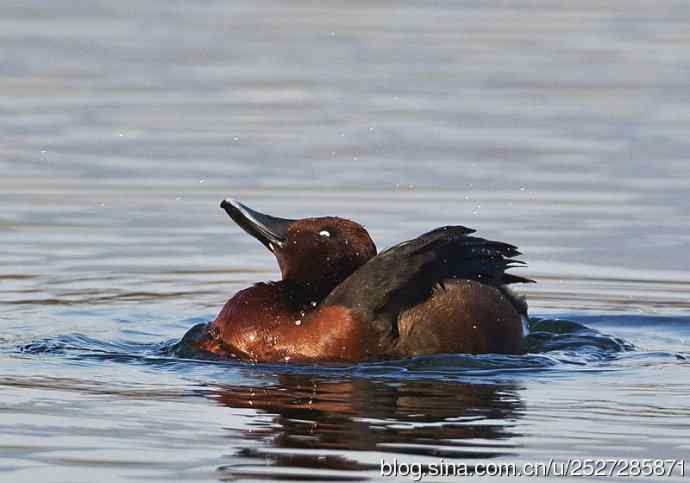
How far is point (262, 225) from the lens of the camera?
29.8 ft

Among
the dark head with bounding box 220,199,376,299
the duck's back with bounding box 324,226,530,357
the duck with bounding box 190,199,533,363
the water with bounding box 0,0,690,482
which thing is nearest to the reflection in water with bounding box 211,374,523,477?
the water with bounding box 0,0,690,482

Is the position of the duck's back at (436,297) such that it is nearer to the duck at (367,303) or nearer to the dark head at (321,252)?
the duck at (367,303)

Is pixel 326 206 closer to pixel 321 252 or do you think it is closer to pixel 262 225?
pixel 262 225

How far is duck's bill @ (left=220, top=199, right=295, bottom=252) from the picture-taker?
9008 millimetres

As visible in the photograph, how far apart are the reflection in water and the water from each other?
0.8 inches

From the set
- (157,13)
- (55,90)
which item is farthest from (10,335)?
(157,13)

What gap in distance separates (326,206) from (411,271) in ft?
A: 12.1

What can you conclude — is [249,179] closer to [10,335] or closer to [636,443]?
[10,335]

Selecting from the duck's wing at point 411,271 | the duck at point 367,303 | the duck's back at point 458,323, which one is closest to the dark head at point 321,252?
the duck at point 367,303

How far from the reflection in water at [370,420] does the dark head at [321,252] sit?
2.83 ft

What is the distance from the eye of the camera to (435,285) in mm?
8539

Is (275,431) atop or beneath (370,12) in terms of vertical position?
beneath

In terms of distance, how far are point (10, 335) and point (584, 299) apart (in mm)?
3244

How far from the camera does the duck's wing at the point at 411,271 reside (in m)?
8.30
